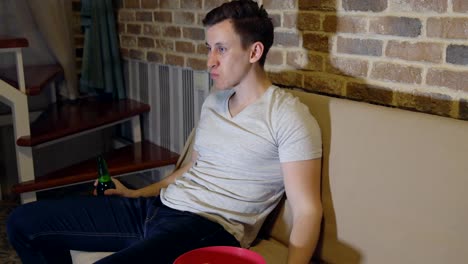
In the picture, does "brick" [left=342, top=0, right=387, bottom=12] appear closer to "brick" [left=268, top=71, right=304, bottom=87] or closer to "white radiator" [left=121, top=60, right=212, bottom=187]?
"brick" [left=268, top=71, right=304, bottom=87]

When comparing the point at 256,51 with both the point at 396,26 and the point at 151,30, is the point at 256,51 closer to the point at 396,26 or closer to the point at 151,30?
the point at 396,26

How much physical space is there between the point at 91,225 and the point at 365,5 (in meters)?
1.14

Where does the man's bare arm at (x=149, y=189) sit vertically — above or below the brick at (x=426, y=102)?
below

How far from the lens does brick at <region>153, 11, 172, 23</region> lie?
2570mm

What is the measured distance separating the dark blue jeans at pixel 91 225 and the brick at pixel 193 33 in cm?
100

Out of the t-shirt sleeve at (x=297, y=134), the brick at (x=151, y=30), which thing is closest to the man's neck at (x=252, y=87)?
the t-shirt sleeve at (x=297, y=134)

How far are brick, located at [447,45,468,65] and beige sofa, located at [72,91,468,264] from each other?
0.73 feet

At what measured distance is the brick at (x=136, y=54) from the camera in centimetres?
289

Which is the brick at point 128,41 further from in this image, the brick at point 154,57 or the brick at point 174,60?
the brick at point 174,60

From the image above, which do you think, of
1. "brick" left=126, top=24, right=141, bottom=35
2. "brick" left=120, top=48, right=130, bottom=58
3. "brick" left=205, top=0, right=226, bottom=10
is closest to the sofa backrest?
"brick" left=205, top=0, right=226, bottom=10

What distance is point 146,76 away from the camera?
2.93m

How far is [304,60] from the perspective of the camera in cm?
182

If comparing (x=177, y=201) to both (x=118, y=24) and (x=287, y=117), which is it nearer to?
(x=287, y=117)

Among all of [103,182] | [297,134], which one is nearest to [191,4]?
[103,182]
